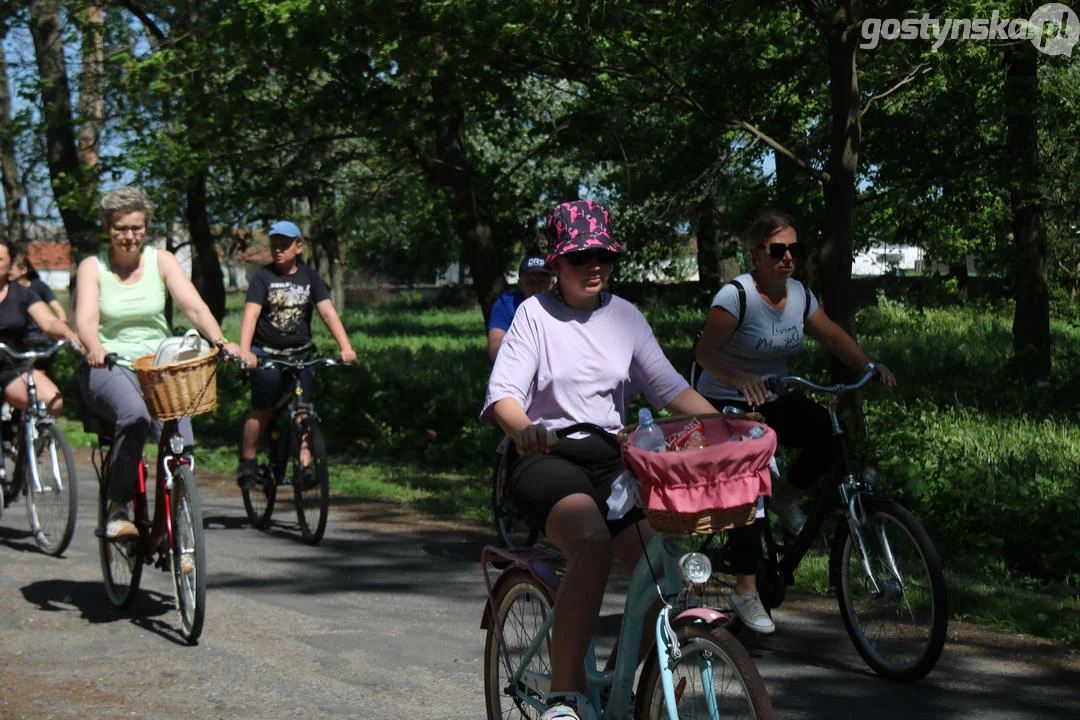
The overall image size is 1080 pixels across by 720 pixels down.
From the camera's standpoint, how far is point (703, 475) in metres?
3.18

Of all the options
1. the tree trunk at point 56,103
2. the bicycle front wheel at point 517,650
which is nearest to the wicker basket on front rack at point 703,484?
the bicycle front wheel at point 517,650

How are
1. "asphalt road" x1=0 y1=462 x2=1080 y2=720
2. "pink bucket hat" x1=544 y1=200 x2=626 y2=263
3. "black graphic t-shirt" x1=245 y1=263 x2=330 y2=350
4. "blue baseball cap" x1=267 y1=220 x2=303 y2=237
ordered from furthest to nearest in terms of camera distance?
1. "black graphic t-shirt" x1=245 y1=263 x2=330 y2=350
2. "blue baseball cap" x1=267 y1=220 x2=303 y2=237
3. "asphalt road" x1=0 y1=462 x2=1080 y2=720
4. "pink bucket hat" x1=544 y1=200 x2=626 y2=263

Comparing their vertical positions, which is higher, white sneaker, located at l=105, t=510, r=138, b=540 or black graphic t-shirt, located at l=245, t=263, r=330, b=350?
black graphic t-shirt, located at l=245, t=263, r=330, b=350

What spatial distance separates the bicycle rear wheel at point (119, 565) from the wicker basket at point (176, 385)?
96cm

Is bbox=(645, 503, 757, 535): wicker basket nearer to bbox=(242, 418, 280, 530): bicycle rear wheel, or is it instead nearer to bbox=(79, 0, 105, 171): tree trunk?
bbox=(242, 418, 280, 530): bicycle rear wheel

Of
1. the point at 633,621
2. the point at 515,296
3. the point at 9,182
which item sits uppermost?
the point at 9,182

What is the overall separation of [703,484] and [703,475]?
2 centimetres

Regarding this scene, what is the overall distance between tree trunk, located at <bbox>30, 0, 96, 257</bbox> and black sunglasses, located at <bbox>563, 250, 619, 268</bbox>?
16.2 meters

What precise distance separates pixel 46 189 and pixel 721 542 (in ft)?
78.3

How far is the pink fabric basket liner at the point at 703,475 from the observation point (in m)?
3.16

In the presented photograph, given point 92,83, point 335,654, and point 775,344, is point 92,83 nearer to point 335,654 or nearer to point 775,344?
point 335,654

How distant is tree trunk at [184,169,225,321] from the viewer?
17047 mm

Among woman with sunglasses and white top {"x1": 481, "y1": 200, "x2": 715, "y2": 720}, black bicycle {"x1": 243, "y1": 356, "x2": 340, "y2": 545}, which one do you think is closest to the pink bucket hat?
woman with sunglasses and white top {"x1": 481, "y1": 200, "x2": 715, "y2": 720}

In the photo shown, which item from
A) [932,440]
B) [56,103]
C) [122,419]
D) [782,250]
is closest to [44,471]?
[122,419]
